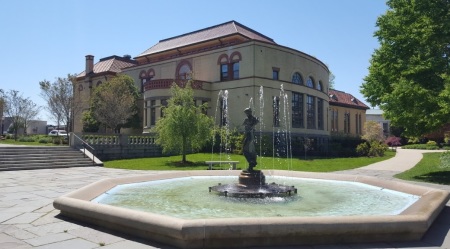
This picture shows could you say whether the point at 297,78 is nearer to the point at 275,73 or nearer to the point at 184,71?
the point at 275,73

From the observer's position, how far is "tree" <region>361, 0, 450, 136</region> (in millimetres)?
15125

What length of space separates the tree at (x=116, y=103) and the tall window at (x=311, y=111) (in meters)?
20.3

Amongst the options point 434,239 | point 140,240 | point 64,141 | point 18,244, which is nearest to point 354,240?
point 434,239

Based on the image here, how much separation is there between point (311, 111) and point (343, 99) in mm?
24609

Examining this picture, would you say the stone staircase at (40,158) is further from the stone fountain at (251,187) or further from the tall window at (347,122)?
the tall window at (347,122)

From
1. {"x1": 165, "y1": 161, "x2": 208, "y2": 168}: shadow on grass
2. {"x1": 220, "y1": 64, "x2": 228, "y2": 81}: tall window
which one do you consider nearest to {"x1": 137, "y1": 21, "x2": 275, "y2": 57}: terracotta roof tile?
{"x1": 220, "y1": 64, "x2": 228, "y2": 81}: tall window

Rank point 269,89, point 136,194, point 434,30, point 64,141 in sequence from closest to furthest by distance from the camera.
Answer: point 136,194 < point 434,30 < point 269,89 < point 64,141

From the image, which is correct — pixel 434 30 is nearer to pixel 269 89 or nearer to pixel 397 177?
pixel 397 177

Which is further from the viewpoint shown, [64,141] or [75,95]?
[75,95]

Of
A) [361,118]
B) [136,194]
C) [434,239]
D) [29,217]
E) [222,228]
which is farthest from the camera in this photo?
[361,118]

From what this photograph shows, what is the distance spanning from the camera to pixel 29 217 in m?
7.53

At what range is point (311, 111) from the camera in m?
40.8

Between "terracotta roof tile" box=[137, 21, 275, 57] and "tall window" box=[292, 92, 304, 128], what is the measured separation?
787 cm

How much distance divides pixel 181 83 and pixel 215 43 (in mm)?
7320
